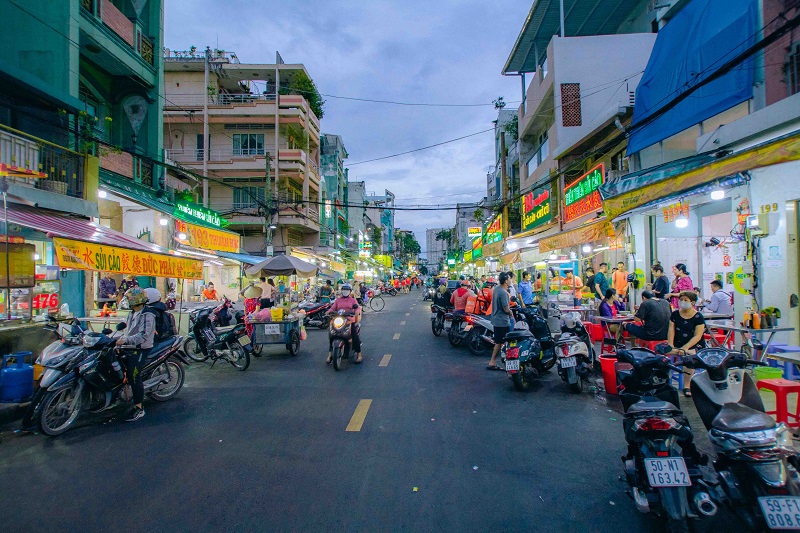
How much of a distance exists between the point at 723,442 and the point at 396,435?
3.16 metres

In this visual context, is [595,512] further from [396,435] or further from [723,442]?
[396,435]

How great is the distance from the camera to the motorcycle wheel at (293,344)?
10.8 m

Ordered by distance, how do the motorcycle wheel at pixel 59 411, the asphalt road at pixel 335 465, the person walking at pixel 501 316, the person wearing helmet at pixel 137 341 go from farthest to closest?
the person walking at pixel 501 316, the person wearing helmet at pixel 137 341, the motorcycle wheel at pixel 59 411, the asphalt road at pixel 335 465

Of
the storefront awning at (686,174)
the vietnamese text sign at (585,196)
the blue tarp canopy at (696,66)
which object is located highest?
the blue tarp canopy at (696,66)

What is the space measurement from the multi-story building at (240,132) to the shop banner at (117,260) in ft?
69.0

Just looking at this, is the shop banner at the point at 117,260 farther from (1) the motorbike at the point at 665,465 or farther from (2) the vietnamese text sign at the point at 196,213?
(2) the vietnamese text sign at the point at 196,213

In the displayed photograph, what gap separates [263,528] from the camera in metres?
3.11

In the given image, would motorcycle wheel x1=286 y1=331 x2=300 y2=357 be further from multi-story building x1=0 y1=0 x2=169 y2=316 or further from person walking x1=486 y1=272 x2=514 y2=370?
person walking x1=486 y1=272 x2=514 y2=370

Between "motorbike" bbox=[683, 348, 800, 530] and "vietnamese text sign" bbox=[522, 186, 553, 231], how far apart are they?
57.8 feet

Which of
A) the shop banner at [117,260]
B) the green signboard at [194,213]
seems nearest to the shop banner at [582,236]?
the shop banner at [117,260]

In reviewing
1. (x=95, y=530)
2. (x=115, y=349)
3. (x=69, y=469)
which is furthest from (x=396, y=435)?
(x=115, y=349)

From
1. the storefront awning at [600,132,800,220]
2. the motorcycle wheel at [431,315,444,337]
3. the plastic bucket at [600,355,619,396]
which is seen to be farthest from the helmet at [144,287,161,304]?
the storefront awning at [600,132,800,220]

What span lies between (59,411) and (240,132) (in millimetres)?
29696

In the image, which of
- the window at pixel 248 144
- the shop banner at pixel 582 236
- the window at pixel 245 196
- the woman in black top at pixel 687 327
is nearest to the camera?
the woman in black top at pixel 687 327
